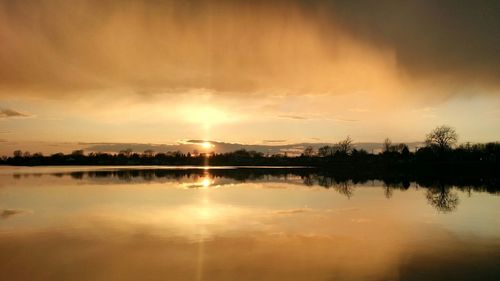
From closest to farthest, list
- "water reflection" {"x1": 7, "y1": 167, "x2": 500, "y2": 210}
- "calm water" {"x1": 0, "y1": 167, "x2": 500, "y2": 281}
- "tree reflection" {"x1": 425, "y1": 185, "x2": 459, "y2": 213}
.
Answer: "calm water" {"x1": 0, "y1": 167, "x2": 500, "y2": 281}
"tree reflection" {"x1": 425, "y1": 185, "x2": 459, "y2": 213}
"water reflection" {"x1": 7, "y1": 167, "x2": 500, "y2": 210}

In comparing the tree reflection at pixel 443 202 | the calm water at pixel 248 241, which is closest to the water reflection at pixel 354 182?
the tree reflection at pixel 443 202

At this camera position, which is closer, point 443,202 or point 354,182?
point 443,202

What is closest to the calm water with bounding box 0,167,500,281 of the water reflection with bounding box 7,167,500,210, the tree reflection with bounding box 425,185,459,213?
the tree reflection with bounding box 425,185,459,213

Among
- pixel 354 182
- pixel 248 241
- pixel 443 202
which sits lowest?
pixel 248 241

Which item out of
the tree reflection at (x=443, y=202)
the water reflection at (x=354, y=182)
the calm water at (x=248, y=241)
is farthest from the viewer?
the water reflection at (x=354, y=182)

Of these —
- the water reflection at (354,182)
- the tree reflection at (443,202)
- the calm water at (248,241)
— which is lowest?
the calm water at (248,241)

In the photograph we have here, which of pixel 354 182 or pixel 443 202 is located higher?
pixel 354 182

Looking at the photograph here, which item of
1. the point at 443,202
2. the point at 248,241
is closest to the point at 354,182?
the point at 443,202

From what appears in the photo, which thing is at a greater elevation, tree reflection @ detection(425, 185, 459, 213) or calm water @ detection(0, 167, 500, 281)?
tree reflection @ detection(425, 185, 459, 213)

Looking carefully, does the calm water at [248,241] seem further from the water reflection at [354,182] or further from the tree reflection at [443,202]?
the water reflection at [354,182]

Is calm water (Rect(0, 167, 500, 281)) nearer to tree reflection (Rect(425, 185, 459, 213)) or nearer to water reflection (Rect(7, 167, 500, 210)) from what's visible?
tree reflection (Rect(425, 185, 459, 213))

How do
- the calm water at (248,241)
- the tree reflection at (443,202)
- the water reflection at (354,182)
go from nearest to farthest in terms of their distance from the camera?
the calm water at (248,241), the tree reflection at (443,202), the water reflection at (354,182)

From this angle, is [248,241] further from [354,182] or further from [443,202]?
[354,182]

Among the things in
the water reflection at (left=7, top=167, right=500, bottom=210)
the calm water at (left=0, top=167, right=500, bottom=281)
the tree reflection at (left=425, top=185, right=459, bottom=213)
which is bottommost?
the calm water at (left=0, top=167, right=500, bottom=281)
